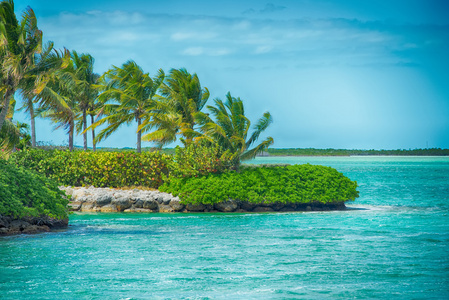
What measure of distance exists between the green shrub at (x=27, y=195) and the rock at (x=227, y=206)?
8274mm

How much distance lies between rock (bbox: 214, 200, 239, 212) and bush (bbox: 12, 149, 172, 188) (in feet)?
15.8

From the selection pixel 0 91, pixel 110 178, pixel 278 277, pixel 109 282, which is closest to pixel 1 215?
pixel 0 91

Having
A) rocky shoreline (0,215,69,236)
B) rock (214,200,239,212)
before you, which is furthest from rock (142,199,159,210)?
rocky shoreline (0,215,69,236)

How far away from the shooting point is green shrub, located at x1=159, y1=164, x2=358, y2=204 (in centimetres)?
2748

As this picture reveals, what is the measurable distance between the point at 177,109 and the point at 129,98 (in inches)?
150

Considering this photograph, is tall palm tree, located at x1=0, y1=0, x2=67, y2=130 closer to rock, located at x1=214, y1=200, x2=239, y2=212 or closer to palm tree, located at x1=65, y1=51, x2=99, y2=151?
rock, located at x1=214, y1=200, x2=239, y2=212

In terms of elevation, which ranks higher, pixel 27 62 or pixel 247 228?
pixel 27 62

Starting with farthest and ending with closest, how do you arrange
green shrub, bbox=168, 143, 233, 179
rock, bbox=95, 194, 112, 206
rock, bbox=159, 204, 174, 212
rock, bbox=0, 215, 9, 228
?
green shrub, bbox=168, 143, 233, 179 < rock, bbox=95, 194, 112, 206 < rock, bbox=159, 204, 174, 212 < rock, bbox=0, 215, 9, 228

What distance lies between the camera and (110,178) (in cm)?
3164

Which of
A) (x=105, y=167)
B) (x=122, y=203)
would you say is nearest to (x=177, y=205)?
(x=122, y=203)

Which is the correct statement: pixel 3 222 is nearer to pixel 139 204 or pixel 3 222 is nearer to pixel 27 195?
pixel 27 195

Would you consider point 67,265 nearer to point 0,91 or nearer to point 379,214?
point 0,91

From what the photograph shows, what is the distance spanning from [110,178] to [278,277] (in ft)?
64.3

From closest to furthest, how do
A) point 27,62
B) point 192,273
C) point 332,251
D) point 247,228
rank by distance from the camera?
point 192,273
point 332,251
point 27,62
point 247,228
